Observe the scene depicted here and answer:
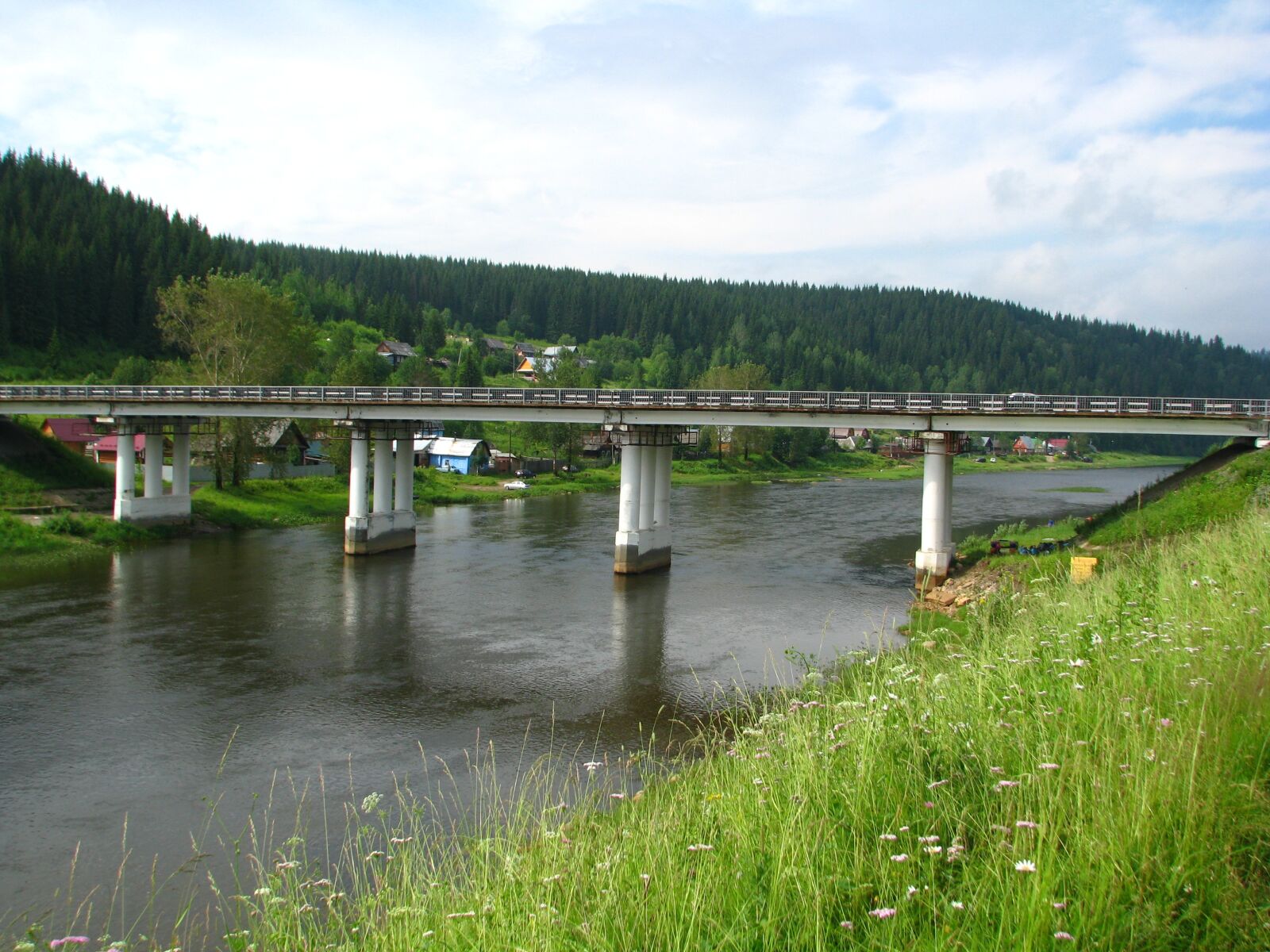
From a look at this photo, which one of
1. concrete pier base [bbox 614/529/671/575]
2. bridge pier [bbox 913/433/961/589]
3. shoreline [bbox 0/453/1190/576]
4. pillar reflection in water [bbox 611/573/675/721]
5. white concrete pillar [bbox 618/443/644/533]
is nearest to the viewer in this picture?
pillar reflection in water [bbox 611/573/675/721]

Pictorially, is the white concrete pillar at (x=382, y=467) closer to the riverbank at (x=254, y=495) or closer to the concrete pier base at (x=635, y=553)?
the riverbank at (x=254, y=495)

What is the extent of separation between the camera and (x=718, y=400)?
1999 inches

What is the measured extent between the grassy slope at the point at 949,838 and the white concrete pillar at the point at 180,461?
5888 cm

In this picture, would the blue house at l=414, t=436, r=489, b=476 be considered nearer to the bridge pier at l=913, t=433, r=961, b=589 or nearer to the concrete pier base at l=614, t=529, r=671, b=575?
the concrete pier base at l=614, t=529, r=671, b=575

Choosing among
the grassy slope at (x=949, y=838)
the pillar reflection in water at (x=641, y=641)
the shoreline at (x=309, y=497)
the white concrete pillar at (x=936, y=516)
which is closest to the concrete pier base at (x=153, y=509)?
the shoreline at (x=309, y=497)

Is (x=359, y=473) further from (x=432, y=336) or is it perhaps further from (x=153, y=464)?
Result: (x=432, y=336)

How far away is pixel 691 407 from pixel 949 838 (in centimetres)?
4339

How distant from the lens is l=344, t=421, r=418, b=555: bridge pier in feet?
181

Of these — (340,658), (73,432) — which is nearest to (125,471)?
(73,432)

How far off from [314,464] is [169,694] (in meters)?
63.1

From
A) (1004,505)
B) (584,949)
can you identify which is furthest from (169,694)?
(1004,505)

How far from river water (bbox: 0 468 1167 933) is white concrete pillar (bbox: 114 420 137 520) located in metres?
5.06

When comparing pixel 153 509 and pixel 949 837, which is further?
pixel 153 509

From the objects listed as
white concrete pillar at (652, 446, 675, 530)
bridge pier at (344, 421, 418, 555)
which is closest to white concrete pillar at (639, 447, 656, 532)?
white concrete pillar at (652, 446, 675, 530)
